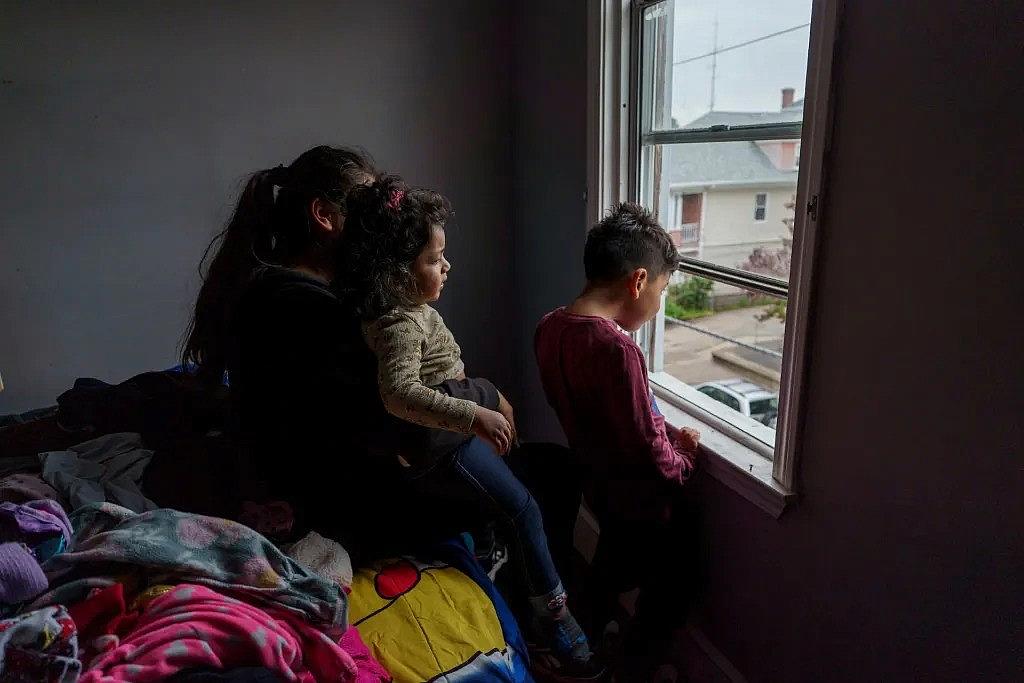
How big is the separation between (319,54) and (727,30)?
1318 millimetres

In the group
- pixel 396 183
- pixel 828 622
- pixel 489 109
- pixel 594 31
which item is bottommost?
pixel 828 622

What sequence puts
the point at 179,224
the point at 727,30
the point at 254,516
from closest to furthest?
the point at 254,516, the point at 727,30, the point at 179,224

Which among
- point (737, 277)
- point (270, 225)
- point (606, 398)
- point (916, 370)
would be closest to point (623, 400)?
point (606, 398)

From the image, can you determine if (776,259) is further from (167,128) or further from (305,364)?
(167,128)

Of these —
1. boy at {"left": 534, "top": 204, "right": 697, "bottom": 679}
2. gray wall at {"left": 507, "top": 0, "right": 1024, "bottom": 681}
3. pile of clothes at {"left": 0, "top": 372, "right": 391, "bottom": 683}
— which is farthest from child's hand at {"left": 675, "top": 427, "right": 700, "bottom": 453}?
pile of clothes at {"left": 0, "top": 372, "right": 391, "bottom": 683}

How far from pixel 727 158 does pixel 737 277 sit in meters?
0.28

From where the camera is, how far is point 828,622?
120cm

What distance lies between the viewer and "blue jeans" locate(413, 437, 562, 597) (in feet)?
4.25

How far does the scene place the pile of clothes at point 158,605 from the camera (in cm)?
84

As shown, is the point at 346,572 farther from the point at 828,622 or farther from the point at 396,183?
the point at 828,622

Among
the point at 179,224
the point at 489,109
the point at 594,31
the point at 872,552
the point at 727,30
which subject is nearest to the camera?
the point at 872,552

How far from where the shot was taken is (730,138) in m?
1.42

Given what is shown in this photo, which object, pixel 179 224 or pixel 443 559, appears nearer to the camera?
pixel 443 559

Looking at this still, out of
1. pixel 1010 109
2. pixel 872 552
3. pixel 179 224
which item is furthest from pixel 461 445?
pixel 179 224
